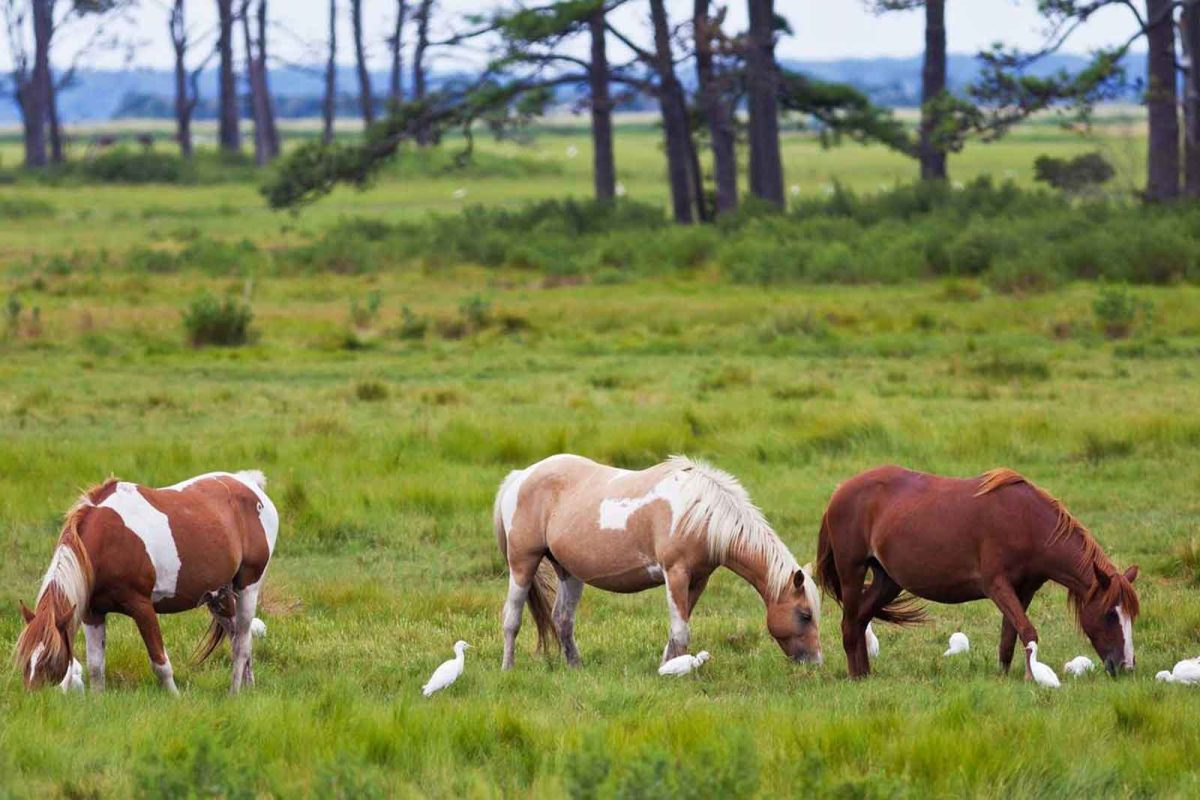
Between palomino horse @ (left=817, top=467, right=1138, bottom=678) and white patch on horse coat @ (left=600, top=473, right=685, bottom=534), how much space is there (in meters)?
0.82

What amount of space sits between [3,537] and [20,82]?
5846cm

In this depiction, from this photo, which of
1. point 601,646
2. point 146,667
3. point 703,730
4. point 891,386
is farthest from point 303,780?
point 891,386

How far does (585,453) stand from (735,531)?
644 cm

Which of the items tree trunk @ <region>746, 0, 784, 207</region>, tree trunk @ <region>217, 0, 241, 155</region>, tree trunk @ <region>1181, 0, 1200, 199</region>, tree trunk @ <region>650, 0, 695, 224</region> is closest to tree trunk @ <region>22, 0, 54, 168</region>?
tree trunk @ <region>217, 0, 241, 155</region>

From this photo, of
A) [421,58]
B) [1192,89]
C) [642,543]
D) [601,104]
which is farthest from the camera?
[421,58]

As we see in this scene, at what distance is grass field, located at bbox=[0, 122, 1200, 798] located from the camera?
6.35m

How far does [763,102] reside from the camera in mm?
33844

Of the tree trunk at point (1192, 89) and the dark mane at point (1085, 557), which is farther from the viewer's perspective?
the tree trunk at point (1192, 89)

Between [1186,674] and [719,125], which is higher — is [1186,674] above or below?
below

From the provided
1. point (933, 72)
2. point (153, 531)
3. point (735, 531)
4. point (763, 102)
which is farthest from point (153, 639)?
point (933, 72)

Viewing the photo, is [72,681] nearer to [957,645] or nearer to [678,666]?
[678,666]

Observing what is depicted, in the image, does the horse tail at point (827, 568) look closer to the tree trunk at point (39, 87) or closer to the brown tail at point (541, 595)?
the brown tail at point (541, 595)

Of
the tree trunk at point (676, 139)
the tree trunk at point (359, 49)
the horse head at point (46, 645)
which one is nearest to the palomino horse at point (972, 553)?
the horse head at point (46, 645)

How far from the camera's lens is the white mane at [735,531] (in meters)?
8.34
